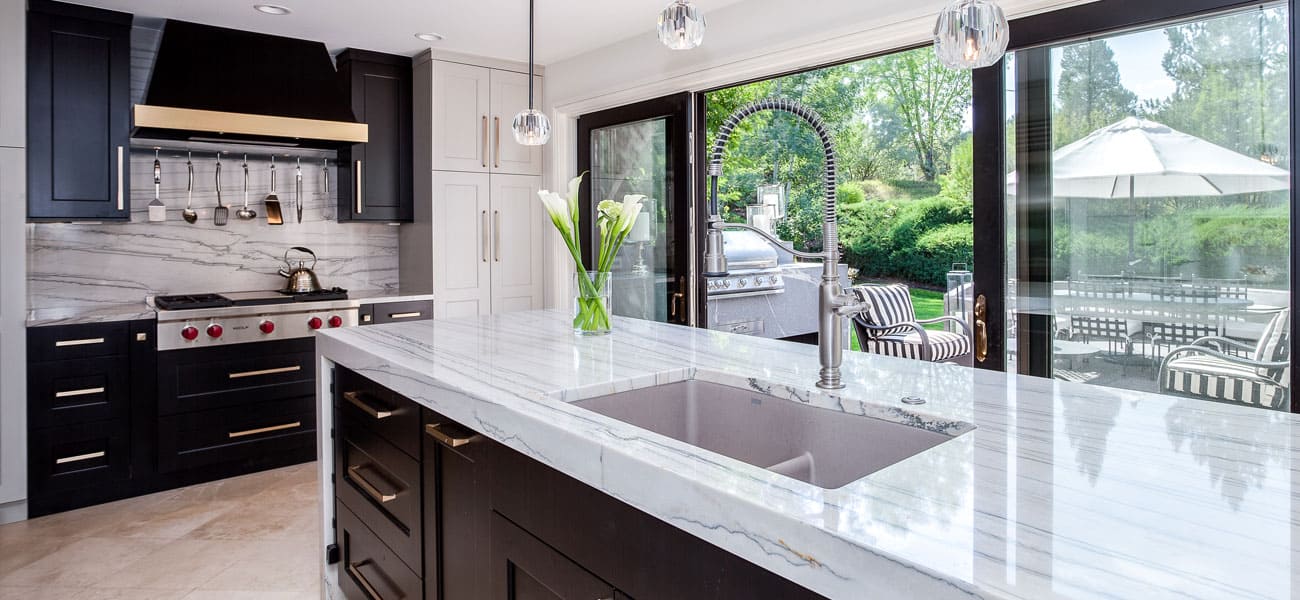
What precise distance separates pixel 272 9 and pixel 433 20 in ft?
2.43

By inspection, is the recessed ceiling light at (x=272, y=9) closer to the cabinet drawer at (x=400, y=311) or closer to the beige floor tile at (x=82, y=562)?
the cabinet drawer at (x=400, y=311)

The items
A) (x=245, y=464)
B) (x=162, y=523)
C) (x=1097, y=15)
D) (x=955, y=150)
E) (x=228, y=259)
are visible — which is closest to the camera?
(x=1097, y=15)

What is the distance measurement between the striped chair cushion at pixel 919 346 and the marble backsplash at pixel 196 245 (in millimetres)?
3395

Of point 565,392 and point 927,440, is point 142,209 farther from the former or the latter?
point 927,440

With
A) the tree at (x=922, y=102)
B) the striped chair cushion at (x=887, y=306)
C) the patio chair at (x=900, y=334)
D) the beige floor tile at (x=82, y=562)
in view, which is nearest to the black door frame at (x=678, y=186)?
the patio chair at (x=900, y=334)

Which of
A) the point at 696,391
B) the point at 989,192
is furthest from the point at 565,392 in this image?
the point at 989,192

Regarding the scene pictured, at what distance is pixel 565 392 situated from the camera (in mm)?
1389

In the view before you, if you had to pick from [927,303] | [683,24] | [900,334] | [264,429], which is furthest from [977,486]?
[927,303]

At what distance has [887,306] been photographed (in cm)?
523

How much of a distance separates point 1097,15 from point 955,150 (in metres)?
4.81

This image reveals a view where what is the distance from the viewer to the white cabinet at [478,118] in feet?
14.0

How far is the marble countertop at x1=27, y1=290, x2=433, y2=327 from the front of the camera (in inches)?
125

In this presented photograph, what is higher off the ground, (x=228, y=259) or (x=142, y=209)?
(x=142, y=209)

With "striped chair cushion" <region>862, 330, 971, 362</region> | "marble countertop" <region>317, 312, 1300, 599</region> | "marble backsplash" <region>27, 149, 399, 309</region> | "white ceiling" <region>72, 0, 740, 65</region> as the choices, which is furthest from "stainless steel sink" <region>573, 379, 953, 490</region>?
"marble backsplash" <region>27, 149, 399, 309</region>
